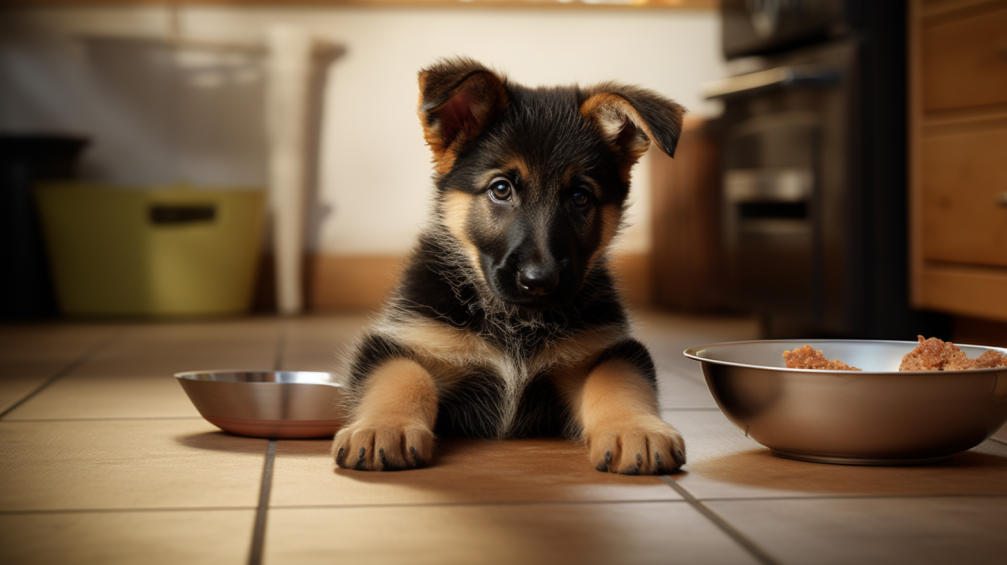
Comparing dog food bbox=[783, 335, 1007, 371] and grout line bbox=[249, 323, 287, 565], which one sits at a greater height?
dog food bbox=[783, 335, 1007, 371]

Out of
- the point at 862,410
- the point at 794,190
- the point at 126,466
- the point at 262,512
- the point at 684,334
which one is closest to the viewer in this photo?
the point at 262,512

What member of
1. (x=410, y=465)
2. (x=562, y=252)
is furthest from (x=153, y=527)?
(x=562, y=252)

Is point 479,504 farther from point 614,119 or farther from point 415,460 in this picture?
point 614,119

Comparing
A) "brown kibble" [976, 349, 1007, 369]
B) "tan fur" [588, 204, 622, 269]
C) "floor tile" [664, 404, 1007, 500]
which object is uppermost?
"tan fur" [588, 204, 622, 269]

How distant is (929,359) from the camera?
5.36ft

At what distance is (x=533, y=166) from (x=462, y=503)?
28.1 inches

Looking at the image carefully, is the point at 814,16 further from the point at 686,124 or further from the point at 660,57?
the point at 660,57

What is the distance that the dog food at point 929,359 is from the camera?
5.26 ft

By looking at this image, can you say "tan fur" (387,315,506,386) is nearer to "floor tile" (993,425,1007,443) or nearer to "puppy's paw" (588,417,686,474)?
"puppy's paw" (588,417,686,474)

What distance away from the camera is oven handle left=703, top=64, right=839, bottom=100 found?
10.9ft

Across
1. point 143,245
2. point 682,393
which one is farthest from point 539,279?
point 143,245

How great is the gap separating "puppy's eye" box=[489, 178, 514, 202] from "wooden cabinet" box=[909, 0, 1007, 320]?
174cm

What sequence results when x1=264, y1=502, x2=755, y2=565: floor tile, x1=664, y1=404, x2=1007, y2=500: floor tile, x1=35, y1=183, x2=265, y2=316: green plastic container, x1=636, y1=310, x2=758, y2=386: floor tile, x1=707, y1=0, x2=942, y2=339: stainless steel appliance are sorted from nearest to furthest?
x1=264, y1=502, x2=755, y2=565: floor tile → x1=664, y1=404, x2=1007, y2=500: floor tile → x1=636, y1=310, x2=758, y2=386: floor tile → x1=707, y1=0, x2=942, y2=339: stainless steel appliance → x1=35, y1=183, x2=265, y2=316: green plastic container

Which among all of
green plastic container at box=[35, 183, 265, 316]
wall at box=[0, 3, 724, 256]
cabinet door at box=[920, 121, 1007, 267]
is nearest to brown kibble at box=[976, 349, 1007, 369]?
cabinet door at box=[920, 121, 1007, 267]
